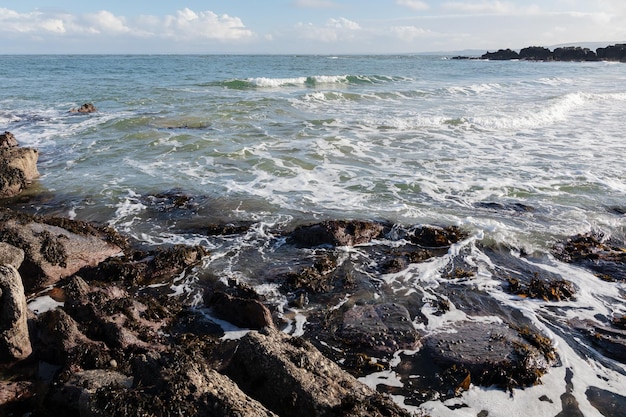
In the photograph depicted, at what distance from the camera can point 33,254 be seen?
6.70 meters

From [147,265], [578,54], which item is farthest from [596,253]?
[578,54]

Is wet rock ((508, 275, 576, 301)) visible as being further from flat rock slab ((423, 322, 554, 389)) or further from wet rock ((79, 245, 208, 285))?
wet rock ((79, 245, 208, 285))

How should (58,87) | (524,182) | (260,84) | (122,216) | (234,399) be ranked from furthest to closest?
1. (260,84)
2. (58,87)
3. (524,182)
4. (122,216)
5. (234,399)

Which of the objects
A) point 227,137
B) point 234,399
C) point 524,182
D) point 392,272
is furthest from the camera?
point 227,137

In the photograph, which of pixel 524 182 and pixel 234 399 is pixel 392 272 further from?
pixel 524 182

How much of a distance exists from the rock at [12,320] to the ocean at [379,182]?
8.49 ft

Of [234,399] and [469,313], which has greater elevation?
[234,399]

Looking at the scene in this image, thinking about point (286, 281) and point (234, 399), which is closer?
point (234, 399)

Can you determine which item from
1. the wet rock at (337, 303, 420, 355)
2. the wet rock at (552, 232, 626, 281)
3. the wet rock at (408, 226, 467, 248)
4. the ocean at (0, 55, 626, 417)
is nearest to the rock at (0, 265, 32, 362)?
the ocean at (0, 55, 626, 417)

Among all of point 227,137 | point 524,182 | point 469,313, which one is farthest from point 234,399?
point 227,137

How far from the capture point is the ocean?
21.5 feet

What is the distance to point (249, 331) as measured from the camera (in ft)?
17.5

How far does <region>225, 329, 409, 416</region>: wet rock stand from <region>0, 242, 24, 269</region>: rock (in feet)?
12.8

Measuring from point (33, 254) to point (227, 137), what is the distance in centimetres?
1083
